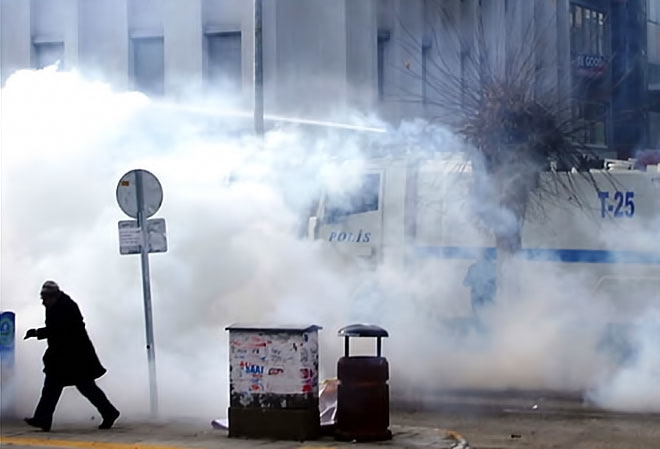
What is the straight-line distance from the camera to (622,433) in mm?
10055

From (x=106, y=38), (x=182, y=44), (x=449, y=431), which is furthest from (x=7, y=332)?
(x=182, y=44)

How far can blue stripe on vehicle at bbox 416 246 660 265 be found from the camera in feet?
44.5

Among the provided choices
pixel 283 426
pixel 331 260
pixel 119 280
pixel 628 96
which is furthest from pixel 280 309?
pixel 628 96

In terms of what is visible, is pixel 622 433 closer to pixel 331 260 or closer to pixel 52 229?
pixel 331 260

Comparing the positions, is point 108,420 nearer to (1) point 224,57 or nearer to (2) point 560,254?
(2) point 560,254

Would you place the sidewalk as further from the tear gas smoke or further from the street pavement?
the tear gas smoke

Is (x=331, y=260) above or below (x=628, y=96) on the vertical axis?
below

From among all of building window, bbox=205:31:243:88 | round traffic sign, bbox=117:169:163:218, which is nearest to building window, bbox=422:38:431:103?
building window, bbox=205:31:243:88

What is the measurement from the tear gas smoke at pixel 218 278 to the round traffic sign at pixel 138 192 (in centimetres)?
168

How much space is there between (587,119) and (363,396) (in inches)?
285

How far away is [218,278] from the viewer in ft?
44.2

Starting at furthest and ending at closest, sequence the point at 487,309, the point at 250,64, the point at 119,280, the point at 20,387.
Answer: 1. the point at 250,64
2. the point at 487,309
3. the point at 119,280
4. the point at 20,387

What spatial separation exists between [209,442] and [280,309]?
13.8 feet

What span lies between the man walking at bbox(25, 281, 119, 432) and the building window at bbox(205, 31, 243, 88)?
47.8ft
